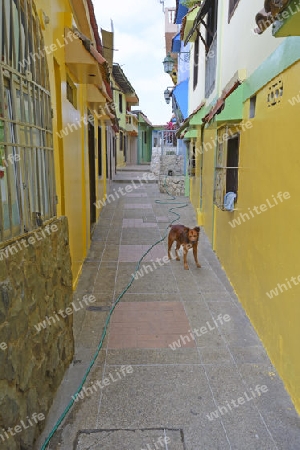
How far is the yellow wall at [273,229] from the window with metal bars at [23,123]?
2.24 metres

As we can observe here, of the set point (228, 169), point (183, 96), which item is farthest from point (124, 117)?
point (228, 169)

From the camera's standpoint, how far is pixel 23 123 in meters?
2.48

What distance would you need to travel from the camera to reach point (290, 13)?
82.2 inches

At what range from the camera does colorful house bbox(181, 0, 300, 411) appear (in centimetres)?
298

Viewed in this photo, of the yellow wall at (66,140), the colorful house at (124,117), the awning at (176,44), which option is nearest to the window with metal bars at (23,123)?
the yellow wall at (66,140)

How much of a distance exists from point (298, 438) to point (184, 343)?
5.27 ft

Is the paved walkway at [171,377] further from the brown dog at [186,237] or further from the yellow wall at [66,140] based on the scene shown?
the yellow wall at [66,140]

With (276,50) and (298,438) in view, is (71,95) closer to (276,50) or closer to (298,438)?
(276,50)

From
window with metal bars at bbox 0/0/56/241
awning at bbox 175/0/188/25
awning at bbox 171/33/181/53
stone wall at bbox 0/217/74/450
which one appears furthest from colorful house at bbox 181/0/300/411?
awning at bbox 171/33/181/53

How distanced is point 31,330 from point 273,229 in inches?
100

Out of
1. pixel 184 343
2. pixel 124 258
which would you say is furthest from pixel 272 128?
pixel 124 258

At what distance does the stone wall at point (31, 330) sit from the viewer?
6.77ft

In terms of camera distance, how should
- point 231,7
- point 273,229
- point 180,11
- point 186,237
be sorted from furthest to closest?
1. point 180,11
2. point 186,237
3. point 231,7
4. point 273,229

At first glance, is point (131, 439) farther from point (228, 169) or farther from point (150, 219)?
point (150, 219)
